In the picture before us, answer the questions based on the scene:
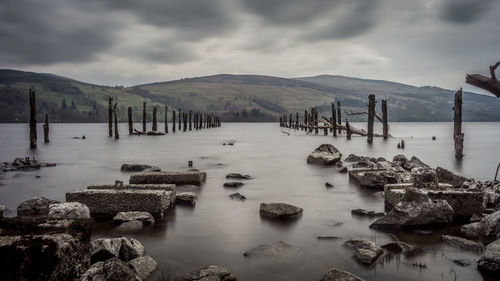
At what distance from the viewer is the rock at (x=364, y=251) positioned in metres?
5.64

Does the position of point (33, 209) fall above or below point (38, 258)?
below

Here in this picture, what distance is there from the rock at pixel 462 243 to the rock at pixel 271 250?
9.73 ft

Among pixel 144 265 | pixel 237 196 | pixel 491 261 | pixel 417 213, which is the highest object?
pixel 417 213

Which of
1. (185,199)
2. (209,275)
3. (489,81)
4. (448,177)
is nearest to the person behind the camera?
(489,81)

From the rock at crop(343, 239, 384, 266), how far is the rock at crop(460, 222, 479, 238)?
2.37 m

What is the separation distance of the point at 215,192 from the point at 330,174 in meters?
6.74

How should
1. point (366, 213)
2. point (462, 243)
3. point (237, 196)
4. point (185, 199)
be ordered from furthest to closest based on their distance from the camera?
point (237, 196), point (185, 199), point (366, 213), point (462, 243)

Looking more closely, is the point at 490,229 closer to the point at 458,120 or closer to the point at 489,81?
the point at 489,81

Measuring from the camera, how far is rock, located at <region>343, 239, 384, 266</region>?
5.64 metres

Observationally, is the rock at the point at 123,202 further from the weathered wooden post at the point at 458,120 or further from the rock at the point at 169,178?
the weathered wooden post at the point at 458,120

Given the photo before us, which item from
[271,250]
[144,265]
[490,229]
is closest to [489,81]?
[490,229]

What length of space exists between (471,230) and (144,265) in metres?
6.34

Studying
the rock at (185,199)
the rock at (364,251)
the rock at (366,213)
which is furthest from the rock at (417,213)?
the rock at (185,199)

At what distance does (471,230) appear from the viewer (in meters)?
7.11
